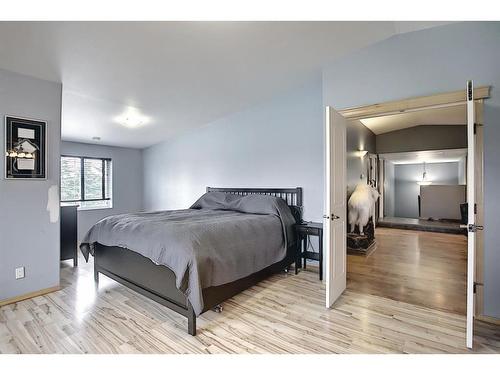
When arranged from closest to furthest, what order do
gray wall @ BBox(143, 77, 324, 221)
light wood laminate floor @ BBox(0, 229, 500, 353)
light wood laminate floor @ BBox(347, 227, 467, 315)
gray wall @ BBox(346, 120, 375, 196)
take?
light wood laminate floor @ BBox(0, 229, 500, 353), light wood laminate floor @ BBox(347, 227, 467, 315), gray wall @ BBox(143, 77, 324, 221), gray wall @ BBox(346, 120, 375, 196)

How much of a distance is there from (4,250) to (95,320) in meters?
1.32

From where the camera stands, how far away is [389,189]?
885 cm

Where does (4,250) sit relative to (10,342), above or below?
above

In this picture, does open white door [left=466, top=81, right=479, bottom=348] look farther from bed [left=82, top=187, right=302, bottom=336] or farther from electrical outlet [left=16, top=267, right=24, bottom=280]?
electrical outlet [left=16, top=267, right=24, bottom=280]

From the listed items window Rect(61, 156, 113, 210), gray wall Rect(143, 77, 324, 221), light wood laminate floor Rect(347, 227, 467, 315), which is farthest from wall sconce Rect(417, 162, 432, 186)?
window Rect(61, 156, 113, 210)

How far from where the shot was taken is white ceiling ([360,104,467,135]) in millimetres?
5434

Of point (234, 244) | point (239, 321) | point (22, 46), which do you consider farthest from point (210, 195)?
point (22, 46)

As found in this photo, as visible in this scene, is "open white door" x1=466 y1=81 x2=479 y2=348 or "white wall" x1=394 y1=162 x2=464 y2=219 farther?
"white wall" x1=394 y1=162 x2=464 y2=219

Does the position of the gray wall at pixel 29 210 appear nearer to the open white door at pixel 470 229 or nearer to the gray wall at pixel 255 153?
the gray wall at pixel 255 153

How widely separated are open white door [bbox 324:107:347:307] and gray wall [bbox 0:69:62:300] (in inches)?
124

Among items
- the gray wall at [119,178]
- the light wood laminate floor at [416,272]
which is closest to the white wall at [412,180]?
the light wood laminate floor at [416,272]
